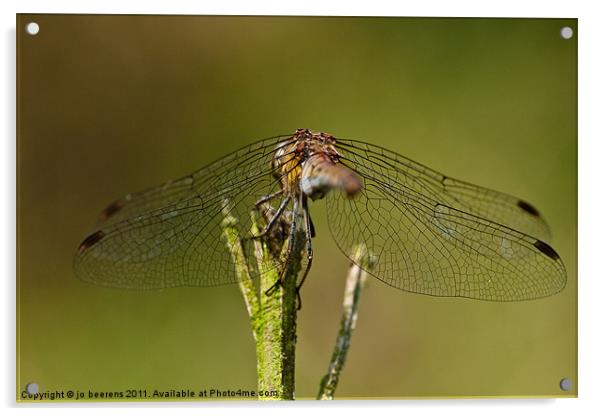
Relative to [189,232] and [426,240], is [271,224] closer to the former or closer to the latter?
[189,232]

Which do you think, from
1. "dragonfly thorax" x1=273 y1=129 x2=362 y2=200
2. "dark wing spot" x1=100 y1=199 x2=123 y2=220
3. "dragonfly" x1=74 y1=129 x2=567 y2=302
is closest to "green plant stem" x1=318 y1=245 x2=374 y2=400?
"dragonfly" x1=74 y1=129 x2=567 y2=302

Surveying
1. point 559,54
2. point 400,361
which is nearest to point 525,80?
point 559,54

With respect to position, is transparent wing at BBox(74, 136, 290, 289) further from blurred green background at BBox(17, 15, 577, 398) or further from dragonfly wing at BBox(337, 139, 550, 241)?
blurred green background at BBox(17, 15, 577, 398)

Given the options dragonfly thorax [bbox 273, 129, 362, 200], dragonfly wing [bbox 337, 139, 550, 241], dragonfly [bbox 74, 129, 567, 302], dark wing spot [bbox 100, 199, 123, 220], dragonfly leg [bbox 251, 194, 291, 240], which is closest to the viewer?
dragonfly thorax [bbox 273, 129, 362, 200]

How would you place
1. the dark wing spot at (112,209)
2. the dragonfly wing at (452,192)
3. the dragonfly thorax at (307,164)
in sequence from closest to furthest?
the dragonfly thorax at (307,164), the dragonfly wing at (452,192), the dark wing spot at (112,209)

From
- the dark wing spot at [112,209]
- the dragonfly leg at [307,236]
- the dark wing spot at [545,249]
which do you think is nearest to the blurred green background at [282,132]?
the dark wing spot at [112,209]

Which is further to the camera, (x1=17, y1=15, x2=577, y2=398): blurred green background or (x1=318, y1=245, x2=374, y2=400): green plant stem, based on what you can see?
(x1=17, y1=15, x2=577, y2=398): blurred green background

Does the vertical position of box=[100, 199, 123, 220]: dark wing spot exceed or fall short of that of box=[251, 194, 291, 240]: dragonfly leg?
it exceeds it

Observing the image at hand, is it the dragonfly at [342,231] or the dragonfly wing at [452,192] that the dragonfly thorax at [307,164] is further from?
the dragonfly wing at [452,192]
